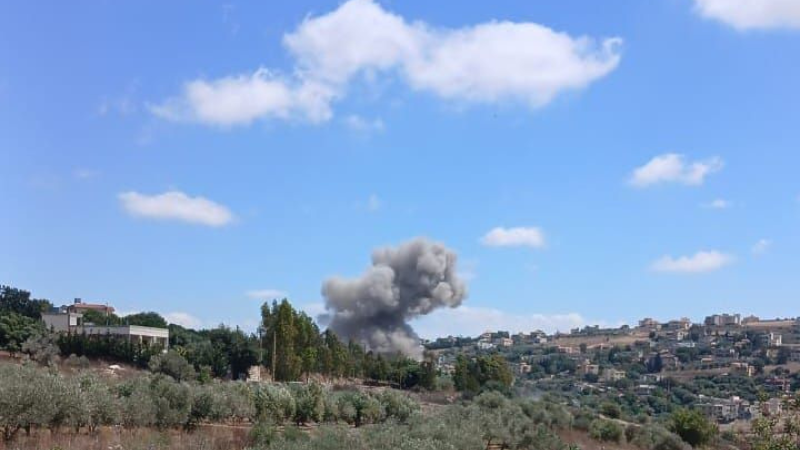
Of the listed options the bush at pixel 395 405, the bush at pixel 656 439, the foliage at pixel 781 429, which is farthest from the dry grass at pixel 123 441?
the bush at pixel 656 439

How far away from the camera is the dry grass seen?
15331mm

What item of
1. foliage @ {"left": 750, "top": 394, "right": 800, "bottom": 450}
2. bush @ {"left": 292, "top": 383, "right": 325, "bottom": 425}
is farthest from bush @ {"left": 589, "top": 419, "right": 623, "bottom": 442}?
foliage @ {"left": 750, "top": 394, "right": 800, "bottom": 450}

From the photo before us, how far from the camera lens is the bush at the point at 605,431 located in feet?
135

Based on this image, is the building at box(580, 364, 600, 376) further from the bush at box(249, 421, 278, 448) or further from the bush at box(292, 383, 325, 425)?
the bush at box(249, 421, 278, 448)

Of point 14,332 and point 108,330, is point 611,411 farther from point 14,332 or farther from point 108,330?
point 14,332

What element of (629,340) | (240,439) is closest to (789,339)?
(629,340)

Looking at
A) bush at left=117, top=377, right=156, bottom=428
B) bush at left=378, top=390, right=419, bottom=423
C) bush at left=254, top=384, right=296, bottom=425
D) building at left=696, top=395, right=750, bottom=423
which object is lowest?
building at left=696, top=395, right=750, bottom=423

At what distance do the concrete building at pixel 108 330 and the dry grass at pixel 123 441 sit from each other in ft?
139

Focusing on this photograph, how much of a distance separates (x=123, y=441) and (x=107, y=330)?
4870 centimetres

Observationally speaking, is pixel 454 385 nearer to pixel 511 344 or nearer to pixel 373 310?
pixel 373 310

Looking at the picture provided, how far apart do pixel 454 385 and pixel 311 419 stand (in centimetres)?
3482

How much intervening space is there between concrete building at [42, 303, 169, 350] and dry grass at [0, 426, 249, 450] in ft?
139

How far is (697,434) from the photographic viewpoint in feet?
142

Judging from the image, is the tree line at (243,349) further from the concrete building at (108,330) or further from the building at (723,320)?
the building at (723,320)
